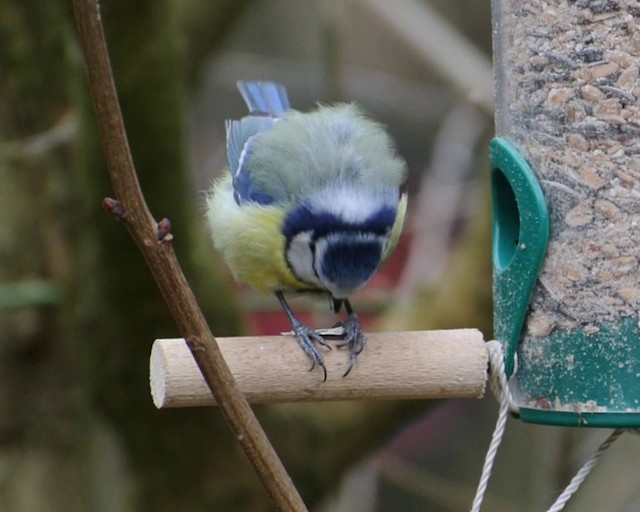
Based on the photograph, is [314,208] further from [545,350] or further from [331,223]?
[545,350]

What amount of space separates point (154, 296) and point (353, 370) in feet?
3.53

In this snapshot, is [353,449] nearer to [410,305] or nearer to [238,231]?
[410,305]

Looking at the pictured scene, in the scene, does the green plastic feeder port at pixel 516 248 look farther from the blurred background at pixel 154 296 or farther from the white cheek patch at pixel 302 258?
the blurred background at pixel 154 296

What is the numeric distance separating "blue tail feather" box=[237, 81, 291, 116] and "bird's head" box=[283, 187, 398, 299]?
56cm

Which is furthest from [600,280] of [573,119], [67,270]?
[67,270]

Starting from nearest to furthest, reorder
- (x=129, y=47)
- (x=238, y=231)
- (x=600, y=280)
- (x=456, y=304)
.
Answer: (x=600, y=280), (x=238, y=231), (x=129, y=47), (x=456, y=304)

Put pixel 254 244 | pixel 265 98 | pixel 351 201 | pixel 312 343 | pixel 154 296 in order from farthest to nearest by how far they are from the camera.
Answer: pixel 154 296, pixel 265 98, pixel 254 244, pixel 351 201, pixel 312 343

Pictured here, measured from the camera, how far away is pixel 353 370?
6.68 feet

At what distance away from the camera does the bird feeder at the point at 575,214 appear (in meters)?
2.07

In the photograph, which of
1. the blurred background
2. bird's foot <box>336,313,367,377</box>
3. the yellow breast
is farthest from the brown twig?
the blurred background

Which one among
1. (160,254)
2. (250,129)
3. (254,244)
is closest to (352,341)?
(254,244)

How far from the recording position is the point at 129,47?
289 centimetres

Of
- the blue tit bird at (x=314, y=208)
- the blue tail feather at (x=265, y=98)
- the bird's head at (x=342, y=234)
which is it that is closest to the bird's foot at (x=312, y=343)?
the blue tit bird at (x=314, y=208)

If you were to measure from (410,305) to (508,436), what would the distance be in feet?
4.76
